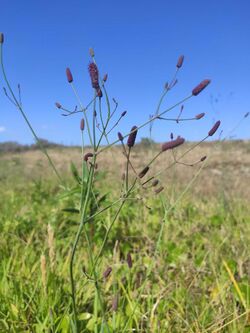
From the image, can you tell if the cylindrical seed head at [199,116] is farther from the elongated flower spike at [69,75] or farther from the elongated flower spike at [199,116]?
the elongated flower spike at [69,75]

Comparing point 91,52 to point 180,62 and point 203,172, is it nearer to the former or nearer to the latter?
point 180,62

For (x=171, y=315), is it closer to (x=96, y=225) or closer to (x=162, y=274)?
(x=162, y=274)

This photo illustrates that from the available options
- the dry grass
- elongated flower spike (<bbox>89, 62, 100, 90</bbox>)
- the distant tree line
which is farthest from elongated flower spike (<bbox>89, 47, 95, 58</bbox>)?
the distant tree line

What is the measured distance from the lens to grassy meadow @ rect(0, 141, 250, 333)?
155 cm

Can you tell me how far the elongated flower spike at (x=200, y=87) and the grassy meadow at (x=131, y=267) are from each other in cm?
29

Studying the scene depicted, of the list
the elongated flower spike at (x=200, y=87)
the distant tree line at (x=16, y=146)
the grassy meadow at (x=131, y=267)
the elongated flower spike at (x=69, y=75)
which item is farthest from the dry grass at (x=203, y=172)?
the distant tree line at (x=16, y=146)

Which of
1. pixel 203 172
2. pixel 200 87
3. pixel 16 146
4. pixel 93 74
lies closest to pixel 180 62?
pixel 200 87

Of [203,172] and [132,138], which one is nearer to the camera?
[132,138]

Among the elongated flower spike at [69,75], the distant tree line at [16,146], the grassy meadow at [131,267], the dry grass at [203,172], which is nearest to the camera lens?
the elongated flower spike at [69,75]

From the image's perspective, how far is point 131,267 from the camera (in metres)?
1.29

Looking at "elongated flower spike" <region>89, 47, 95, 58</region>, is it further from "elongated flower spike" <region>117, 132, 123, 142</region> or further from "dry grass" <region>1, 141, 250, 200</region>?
"dry grass" <region>1, 141, 250, 200</region>

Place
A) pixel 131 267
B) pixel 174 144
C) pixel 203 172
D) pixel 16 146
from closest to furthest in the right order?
pixel 174 144 < pixel 131 267 < pixel 203 172 < pixel 16 146

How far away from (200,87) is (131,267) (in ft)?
1.98

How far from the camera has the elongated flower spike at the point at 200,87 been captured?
989 mm
